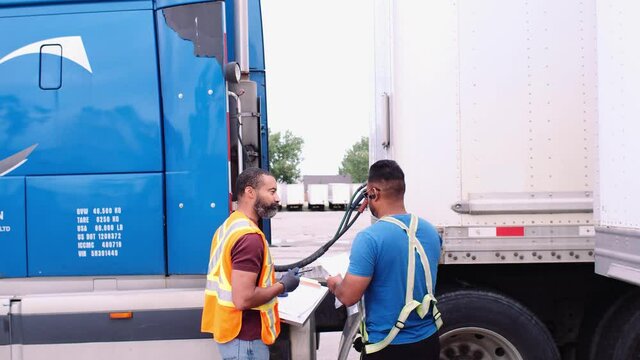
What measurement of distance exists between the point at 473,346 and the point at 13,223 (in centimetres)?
298

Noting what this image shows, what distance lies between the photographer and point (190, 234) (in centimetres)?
373

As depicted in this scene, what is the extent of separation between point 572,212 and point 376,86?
1519 mm

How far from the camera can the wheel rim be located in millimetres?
3779

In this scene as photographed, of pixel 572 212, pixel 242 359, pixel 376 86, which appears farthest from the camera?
pixel 376 86

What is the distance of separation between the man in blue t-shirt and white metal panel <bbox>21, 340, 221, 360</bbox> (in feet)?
3.95

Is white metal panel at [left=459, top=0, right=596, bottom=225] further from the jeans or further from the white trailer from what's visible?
the jeans

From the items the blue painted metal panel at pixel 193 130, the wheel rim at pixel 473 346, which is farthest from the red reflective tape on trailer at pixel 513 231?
the blue painted metal panel at pixel 193 130

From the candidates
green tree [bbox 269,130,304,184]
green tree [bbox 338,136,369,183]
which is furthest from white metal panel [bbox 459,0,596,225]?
green tree [bbox 338,136,369,183]

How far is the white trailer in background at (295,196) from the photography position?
4647 centimetres

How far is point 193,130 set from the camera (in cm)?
371

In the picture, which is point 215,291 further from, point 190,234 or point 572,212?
point 572,212

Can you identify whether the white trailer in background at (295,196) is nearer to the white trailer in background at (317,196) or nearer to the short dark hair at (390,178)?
the white trailer in background at (317,196)

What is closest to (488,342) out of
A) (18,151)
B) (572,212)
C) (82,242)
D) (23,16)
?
(572,212)

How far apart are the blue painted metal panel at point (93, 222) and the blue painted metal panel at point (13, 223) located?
4 cm
